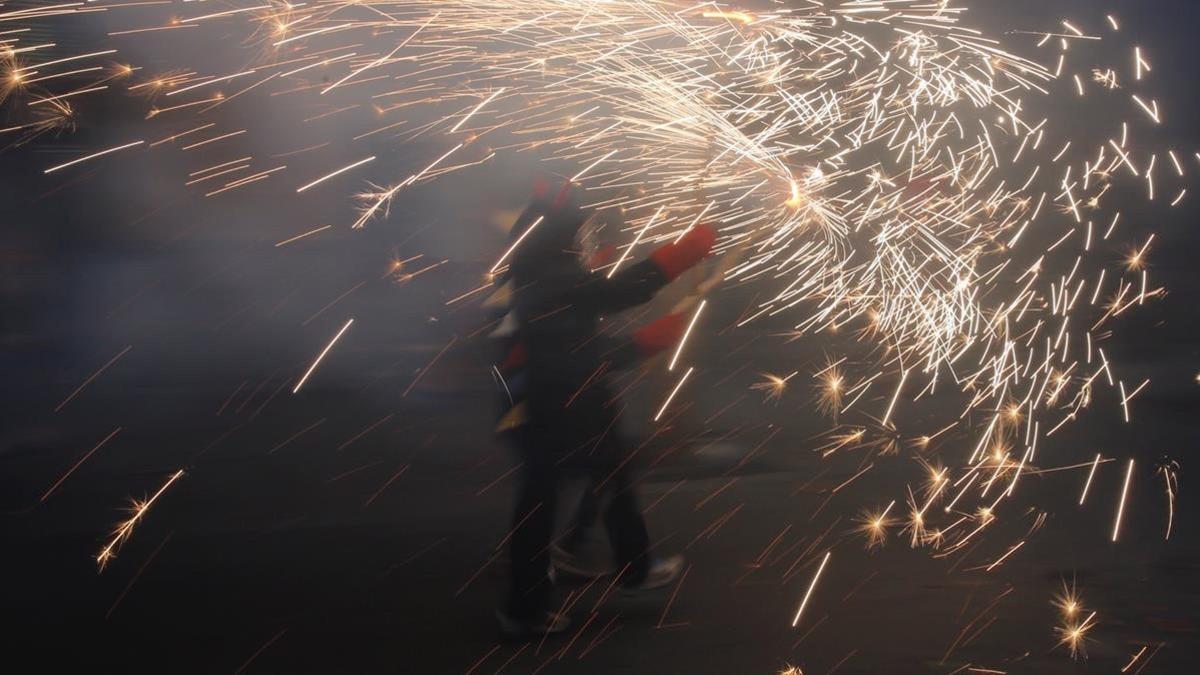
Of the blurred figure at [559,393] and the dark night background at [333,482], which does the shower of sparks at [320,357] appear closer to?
the dark night background at [333,482]

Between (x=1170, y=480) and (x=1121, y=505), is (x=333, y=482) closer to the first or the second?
(x=1121, y=505)

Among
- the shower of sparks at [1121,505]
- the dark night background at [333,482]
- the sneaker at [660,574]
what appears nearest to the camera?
the dark night background at [333,482]

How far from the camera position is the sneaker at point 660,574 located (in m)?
1.70

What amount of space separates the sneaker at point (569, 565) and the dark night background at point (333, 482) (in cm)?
5

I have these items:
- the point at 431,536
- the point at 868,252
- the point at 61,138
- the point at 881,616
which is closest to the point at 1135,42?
the point at 868,252

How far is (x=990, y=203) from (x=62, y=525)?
200cm

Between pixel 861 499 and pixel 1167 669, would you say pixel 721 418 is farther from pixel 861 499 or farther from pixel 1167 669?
pixel 1167 669

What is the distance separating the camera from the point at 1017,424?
2.02m

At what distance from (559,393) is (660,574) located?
0.40 meters

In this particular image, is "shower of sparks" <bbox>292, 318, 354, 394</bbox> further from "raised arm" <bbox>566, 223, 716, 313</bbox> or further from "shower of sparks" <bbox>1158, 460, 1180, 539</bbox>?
"shower of sparks" <bbox>1158, 460, 1180, 539</bbox>

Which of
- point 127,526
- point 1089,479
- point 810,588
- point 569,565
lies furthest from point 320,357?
point 1089,479

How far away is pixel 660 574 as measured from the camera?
1.72m

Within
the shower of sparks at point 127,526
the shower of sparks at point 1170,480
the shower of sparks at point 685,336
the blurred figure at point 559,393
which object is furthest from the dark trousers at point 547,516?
the shower of sparks at point 1170,480

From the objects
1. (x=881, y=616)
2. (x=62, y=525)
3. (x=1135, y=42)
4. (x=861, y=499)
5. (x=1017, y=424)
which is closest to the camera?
(x=62, y=525)
